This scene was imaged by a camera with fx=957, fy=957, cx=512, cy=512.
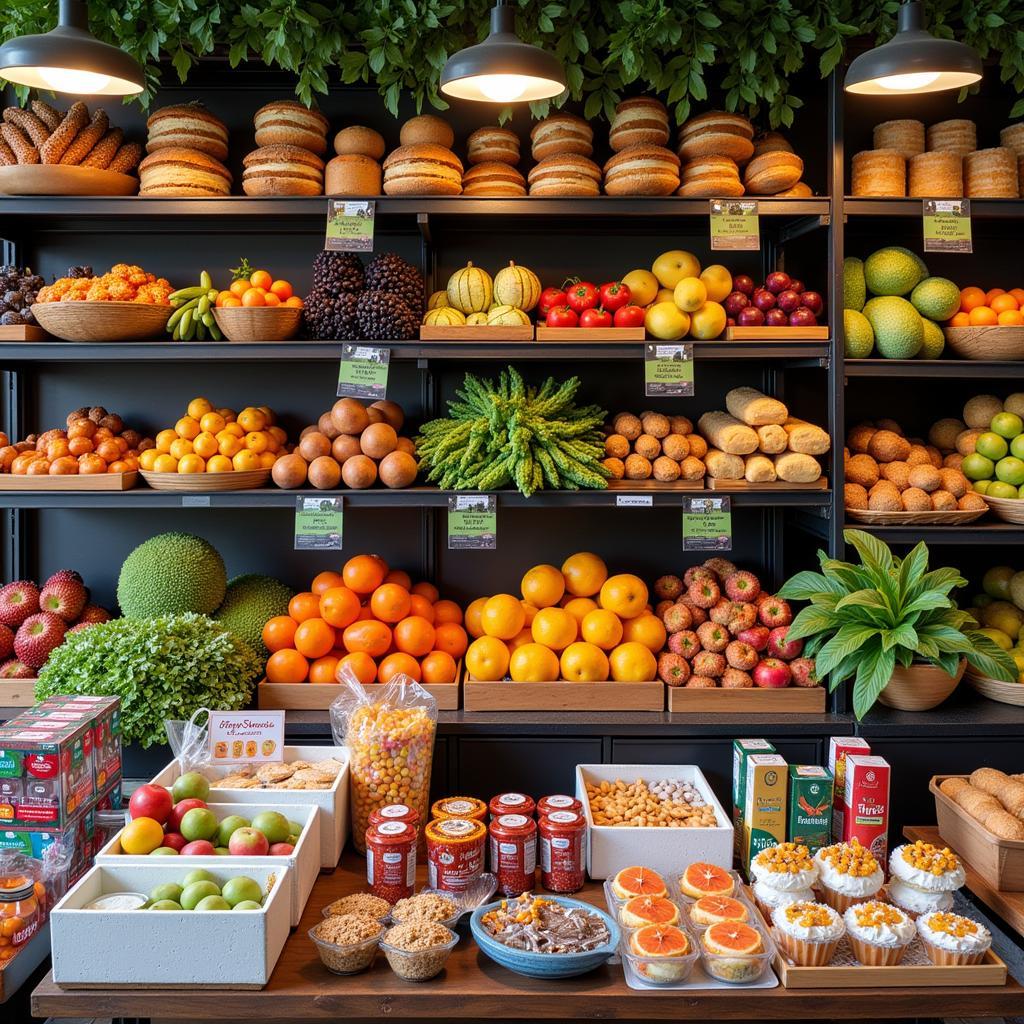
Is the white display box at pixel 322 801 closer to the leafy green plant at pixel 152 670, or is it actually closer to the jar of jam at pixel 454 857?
the jar of jam at pixel 454 857

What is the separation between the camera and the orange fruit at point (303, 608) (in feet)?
10.2

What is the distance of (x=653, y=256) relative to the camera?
3500 millimetres

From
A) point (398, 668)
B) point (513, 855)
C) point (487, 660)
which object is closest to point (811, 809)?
point (513, 855)

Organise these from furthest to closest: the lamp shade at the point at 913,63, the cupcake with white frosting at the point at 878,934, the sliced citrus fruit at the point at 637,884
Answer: the lamp shade at the point at 913,63, the sliced citrus fruit at the point at 637,884, the cupcake with white frosting at the point at 878,934

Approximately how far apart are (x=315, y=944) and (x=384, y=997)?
182mm

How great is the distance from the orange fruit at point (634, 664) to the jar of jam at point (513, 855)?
927mm

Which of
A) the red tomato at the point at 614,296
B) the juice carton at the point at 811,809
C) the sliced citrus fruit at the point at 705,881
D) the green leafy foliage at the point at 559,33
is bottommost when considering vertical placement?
the sliced citrus fruit at the point at 705,881

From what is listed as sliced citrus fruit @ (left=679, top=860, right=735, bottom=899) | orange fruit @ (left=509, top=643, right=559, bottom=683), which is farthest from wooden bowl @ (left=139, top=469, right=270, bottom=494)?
sliced citrus fruit @ (left=679, top=860, right=735, bottom=899)

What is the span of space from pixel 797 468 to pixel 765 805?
118 centimetres

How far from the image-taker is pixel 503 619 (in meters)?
3.04

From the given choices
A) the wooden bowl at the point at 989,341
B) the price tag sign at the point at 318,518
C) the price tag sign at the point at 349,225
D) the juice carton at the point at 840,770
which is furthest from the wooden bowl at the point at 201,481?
the wooden bowl at the point at 989,341

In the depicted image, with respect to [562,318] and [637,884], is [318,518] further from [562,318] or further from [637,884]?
[637,884]

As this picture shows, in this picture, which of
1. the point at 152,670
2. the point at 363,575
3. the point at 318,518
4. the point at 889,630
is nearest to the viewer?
the point at 152,670

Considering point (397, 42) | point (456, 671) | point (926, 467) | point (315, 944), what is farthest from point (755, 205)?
point (315, 944)
